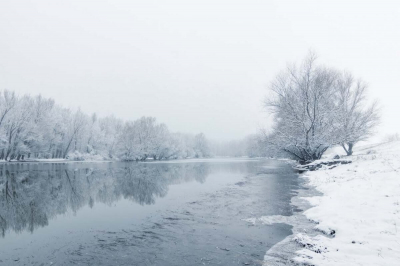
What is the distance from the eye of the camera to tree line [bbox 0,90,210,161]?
62.5 metres

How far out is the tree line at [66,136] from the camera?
62500 mm

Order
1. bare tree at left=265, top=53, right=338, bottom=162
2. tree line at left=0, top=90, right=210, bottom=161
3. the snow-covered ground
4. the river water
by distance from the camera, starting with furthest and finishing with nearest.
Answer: tree line at left=0, top=90, right=210, bottom=161 → bare tree at left=265, top=53, right=338, bottom=162 → the river water → the snow-covered ground

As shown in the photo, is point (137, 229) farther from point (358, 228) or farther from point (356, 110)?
point (356, 110)

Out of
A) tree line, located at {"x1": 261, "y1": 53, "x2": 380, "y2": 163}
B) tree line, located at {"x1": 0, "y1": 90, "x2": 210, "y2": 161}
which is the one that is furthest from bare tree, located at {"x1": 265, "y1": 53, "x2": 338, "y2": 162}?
tree line, located at {"x1": 0, "y1": 90, "x2": 210, "y2": 161}

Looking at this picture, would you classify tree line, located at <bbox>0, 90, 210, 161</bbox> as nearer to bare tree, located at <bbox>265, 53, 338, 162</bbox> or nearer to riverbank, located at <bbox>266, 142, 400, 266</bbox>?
bare tree, located at <bbox>265, 53, 338, 162</bbox>

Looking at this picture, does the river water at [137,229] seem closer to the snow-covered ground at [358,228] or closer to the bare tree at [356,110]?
the snow-covered ground at [358,228]

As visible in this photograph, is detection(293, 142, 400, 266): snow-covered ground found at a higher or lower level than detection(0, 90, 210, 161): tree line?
lower

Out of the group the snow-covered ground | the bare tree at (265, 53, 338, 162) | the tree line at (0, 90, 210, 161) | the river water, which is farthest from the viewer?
the tree line at (0, 90, 210, 161)

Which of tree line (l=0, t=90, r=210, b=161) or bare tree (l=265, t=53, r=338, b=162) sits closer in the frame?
bare tree (l=265, t=53, r=338, b=162)

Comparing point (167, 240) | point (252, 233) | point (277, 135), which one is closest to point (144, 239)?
point (167, 240)

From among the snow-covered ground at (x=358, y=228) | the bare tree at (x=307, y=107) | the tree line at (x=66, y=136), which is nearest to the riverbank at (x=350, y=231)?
the snow-covered ground at (x=358, y=228)

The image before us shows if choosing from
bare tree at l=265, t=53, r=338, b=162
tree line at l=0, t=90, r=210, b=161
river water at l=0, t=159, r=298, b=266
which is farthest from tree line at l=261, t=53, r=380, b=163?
tree line at l=0, t=90, r=210, b=161

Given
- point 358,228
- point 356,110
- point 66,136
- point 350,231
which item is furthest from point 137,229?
point 66,136

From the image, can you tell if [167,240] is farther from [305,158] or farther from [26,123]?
[26,123]
